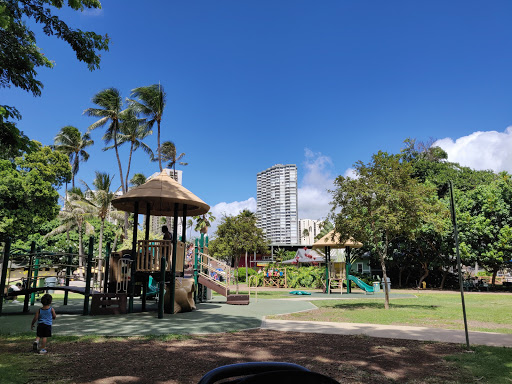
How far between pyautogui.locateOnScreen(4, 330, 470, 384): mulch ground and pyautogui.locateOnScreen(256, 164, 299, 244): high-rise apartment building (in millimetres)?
128681

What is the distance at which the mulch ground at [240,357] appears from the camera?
5.34 m

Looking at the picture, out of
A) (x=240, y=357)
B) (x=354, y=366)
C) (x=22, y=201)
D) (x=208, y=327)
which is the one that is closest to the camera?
(x=354, y=366)

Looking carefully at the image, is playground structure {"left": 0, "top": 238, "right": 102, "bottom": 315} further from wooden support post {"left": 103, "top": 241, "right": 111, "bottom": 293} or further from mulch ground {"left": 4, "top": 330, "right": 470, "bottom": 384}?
mulch ground {"left": 4, "top": 330, "right": 470, "bottom": 384}

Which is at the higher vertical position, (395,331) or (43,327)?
(43,327)

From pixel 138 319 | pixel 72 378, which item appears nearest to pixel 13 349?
pixel 72 378

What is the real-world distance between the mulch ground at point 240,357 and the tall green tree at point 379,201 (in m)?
7.39

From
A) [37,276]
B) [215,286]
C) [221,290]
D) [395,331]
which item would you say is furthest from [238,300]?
[395,331]

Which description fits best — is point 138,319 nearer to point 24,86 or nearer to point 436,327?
point 24,86

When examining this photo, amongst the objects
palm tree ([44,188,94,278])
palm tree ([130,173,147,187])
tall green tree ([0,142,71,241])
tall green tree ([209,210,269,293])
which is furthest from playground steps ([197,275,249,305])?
palm tree ([130,173,147,187])

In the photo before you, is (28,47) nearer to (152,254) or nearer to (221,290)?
(152,254)

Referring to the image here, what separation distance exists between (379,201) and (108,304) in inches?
432

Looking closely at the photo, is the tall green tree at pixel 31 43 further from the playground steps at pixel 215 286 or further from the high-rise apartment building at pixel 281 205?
the high-rise apartment building at pixel 281 205

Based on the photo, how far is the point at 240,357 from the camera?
6238 mm

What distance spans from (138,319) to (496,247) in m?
28.2
